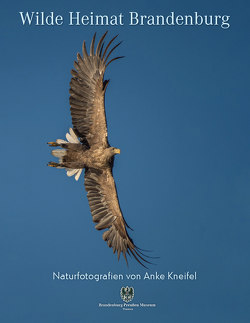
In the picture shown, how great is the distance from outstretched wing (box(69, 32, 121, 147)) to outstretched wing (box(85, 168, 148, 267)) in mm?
801

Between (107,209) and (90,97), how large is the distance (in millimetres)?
2400

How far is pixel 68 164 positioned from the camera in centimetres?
2194

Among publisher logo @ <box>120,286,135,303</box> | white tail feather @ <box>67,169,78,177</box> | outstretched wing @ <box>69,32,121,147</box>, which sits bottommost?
publisher logo @ <box>120,286,135,303</box>

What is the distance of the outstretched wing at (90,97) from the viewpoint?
21.8m

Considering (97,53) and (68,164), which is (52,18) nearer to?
(97,53)

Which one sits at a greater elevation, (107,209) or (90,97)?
(90,97)

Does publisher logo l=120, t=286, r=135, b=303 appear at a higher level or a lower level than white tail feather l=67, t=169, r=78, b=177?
lower

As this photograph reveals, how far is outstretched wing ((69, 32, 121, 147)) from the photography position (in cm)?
2180

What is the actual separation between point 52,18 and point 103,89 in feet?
8.04

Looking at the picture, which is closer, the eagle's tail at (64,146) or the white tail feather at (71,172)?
the eagle's tail at (64,146)

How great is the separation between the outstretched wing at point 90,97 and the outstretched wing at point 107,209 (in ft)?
2.63

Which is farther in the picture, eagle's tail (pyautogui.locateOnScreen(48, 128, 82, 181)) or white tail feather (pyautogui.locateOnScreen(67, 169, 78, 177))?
white tail feather (pyautogui.locateOnScreen(67, 169, 78, 177))

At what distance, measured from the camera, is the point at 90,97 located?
2191cm

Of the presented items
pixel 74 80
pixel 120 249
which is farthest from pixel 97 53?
pixel 120 249
